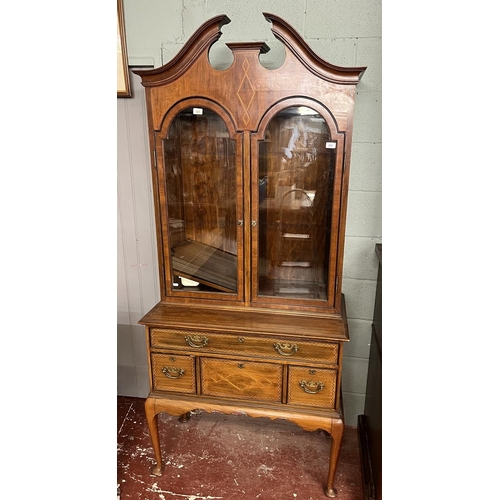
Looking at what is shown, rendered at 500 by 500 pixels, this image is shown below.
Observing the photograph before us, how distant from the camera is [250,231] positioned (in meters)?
1.48

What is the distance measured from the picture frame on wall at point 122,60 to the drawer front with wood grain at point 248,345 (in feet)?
3.54

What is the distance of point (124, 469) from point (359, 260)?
1387 millimetres

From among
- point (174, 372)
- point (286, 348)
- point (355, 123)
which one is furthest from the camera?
point (355, 123)

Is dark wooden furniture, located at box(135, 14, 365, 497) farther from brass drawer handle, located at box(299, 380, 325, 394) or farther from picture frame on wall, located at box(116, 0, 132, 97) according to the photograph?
picture frame on wall, located at box(116, 0, 132, 97)

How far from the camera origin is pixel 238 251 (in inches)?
59.3

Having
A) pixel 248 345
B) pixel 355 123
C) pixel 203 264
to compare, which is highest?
pixel 355 123

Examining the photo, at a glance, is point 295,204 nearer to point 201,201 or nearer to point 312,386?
point 201,201

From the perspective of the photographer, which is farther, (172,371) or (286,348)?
(172,371)

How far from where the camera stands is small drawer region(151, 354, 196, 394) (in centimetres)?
152

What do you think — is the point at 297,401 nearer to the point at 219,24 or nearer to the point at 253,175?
the point at 253,175

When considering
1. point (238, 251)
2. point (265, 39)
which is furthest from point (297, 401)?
point (265, 39)

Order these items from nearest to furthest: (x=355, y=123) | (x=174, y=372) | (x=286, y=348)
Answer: (x=286, y=348) < (x=174, y=372) < (x=355, y=123)

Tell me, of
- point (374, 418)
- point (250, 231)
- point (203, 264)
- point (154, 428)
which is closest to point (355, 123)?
point (250, 231)
